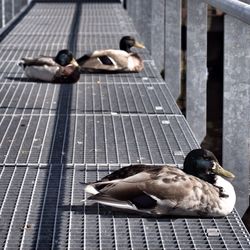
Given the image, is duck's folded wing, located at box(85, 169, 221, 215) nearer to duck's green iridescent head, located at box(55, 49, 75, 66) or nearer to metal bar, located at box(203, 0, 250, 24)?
metal bar, located at box(203, 0, 250, 24)

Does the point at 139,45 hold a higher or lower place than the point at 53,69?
lower

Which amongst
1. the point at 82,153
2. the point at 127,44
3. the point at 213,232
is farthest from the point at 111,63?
the point at 213,232

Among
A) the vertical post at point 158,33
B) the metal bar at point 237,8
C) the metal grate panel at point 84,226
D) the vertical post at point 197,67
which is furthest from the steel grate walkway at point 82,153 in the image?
the metal bar at point 237,8

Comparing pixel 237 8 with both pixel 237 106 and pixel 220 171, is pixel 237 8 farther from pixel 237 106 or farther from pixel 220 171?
pixel 220 171

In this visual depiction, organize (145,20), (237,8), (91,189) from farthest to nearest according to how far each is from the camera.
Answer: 1. (145,20)
2. (91,189)
3. (237,8)

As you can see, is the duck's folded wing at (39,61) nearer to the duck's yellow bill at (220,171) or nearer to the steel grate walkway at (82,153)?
the steel grate walkway at (82,153)

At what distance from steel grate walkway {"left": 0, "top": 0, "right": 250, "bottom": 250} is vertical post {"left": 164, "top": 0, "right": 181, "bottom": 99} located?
0.15 metres

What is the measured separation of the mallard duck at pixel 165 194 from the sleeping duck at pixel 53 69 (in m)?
3.25

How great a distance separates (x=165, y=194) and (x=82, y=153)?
4.17 feet

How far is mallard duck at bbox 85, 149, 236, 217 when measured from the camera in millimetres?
3920

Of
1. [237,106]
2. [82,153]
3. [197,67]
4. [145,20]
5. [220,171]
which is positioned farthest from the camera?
[145,20]

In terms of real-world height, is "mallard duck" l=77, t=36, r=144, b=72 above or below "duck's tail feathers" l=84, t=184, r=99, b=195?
below

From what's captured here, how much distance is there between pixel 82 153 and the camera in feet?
16.8

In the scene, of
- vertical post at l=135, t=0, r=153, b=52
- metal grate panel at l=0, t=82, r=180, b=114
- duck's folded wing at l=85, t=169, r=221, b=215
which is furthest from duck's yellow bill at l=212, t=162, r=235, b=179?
vertical post at l=135, t=0, r=153, b=52
